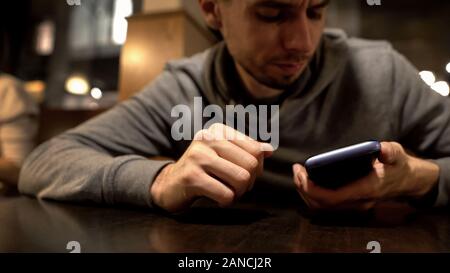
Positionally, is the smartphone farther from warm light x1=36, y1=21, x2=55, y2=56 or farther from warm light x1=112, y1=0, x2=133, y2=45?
warm light x1=36, y1=21, x2=55, y2=56

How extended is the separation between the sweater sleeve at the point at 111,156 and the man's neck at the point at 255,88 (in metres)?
0.16

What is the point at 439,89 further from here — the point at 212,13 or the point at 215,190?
the point at 215,190

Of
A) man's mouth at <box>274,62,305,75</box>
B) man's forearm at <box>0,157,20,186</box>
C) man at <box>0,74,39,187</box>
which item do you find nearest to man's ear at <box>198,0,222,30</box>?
man's mouth at <box>274,62,305,75</box>

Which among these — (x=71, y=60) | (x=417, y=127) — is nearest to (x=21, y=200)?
(x=417, y=127)

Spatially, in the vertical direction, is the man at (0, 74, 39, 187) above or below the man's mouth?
below

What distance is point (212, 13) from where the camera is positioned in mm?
782

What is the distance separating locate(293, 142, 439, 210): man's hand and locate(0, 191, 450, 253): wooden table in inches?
0.8

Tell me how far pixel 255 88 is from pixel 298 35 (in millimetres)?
203

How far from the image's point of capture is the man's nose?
59cm

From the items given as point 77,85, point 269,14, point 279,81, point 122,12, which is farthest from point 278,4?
point 77,85

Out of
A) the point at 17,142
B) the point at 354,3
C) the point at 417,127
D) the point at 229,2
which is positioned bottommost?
the point at 17,142
